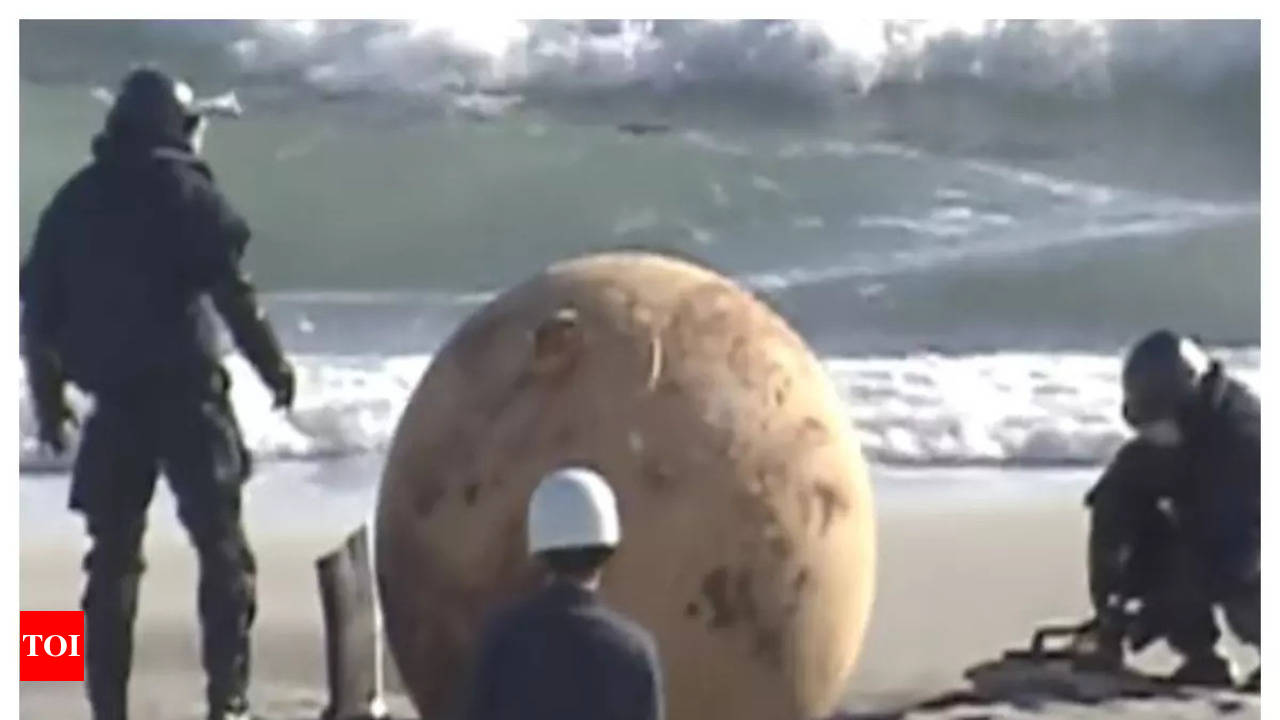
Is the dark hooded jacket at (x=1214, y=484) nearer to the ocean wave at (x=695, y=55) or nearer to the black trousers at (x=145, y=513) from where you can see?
the ocean wave at (x=695, y=55)

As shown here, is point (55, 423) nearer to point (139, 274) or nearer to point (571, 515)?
point (139, 274)

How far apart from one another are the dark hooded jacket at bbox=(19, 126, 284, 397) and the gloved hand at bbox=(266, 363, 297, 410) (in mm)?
24

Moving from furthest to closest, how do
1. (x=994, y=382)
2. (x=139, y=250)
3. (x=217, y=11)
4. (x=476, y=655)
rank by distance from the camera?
(x=994, y=382), (x=217, y=11), (x=139, y=250), (x=476, y=655)

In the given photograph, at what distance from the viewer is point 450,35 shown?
22.4 ft

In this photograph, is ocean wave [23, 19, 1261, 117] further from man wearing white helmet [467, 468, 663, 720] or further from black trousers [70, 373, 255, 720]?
man wearing white helmet [467, 468, 663, 720]

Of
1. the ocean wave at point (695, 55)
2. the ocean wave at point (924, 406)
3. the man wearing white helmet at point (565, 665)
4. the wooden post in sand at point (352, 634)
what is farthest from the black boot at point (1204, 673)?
the man wearing white helmet at point (565, 665)

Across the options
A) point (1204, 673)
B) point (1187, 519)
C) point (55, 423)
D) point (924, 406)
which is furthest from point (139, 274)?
point (1204, 673)

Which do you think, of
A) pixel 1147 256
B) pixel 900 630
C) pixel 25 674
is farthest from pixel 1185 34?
pixel 25 674

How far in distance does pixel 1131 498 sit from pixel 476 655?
6.78 feet

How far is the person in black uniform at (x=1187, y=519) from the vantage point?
6738 mm

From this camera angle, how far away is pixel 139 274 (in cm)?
619

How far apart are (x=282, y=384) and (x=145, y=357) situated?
323 mm

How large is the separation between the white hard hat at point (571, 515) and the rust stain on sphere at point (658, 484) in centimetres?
19

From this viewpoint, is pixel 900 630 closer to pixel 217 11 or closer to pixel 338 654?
pixel 338 654
